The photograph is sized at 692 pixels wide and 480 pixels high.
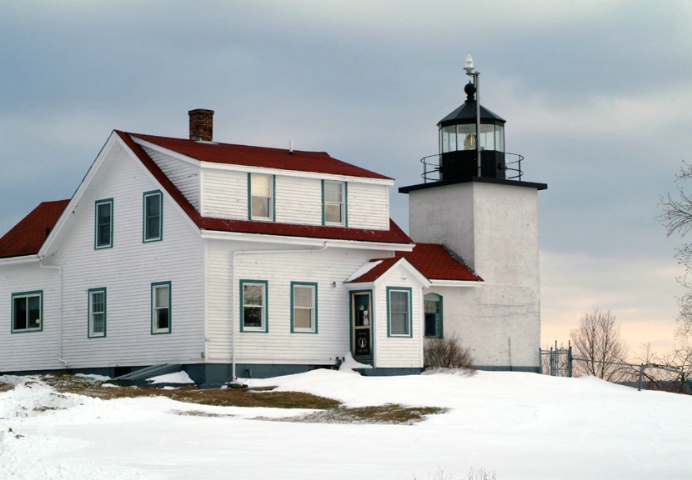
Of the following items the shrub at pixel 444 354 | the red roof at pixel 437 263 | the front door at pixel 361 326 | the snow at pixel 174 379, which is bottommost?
the snow at pixel 174 379

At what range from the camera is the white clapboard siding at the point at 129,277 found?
31.8 metres

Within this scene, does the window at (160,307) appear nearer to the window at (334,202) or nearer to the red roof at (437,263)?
the window at (334,202)

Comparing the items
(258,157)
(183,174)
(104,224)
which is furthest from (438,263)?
(104,224)

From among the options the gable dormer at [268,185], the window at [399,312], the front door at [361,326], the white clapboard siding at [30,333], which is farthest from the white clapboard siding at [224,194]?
the white clapboard siding at [30,333]

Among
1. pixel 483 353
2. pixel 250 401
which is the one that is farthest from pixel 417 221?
pixel 250 401

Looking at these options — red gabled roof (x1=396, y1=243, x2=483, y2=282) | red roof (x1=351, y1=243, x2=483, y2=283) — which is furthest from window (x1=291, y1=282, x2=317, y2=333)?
red gabled roof (x1=396, y1=243, x2=483, y2=282)

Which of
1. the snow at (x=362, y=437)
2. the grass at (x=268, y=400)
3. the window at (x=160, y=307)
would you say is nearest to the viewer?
the snow at (x=362, y=437)

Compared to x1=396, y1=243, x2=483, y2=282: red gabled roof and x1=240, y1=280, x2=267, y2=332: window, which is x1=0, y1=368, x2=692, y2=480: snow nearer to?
x1=240, y1=280, x2=267, y2=332: window

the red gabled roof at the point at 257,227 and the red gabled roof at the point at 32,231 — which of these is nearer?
the red gabled roof at the point at 257,227

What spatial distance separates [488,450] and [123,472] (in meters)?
6.23

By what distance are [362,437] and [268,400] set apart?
308 inches

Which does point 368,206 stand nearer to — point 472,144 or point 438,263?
point 438,263

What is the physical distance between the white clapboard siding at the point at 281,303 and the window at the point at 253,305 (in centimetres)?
15

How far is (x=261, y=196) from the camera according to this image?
33375mm
